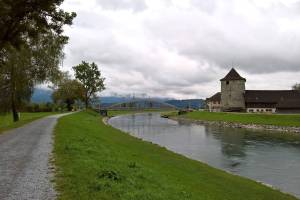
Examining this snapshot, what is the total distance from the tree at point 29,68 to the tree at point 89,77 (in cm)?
5552

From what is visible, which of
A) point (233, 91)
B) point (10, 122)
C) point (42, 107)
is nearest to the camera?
point (10, 122)

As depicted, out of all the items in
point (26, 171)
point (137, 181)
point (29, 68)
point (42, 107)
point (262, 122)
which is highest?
point (29, 68)

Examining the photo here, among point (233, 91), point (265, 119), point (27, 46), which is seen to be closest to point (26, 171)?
point (27, 46)

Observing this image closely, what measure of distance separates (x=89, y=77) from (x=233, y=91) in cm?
4133

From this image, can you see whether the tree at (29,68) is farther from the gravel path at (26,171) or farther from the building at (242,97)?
the building at (242,97)

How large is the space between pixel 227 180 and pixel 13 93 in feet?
101

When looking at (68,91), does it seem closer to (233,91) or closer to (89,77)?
(89,77)

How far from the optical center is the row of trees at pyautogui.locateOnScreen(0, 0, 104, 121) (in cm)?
2333

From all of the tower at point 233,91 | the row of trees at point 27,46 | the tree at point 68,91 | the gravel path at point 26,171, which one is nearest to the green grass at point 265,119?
the tower at point 233,91

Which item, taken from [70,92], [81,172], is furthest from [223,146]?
[70,92]

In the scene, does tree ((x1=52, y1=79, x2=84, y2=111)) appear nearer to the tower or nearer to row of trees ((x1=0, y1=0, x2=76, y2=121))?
the tower

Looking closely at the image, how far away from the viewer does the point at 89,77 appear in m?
101

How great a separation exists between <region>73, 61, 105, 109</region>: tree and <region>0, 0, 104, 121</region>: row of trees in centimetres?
4746

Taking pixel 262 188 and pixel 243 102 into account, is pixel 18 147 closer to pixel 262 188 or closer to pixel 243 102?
pixel 262 188
